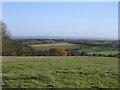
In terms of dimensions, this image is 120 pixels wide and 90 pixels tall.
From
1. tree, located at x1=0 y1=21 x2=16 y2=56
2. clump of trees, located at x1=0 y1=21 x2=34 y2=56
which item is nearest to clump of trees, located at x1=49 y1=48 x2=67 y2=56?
clump of trees, located at x1=0 y1=21 x2=34 y2=56

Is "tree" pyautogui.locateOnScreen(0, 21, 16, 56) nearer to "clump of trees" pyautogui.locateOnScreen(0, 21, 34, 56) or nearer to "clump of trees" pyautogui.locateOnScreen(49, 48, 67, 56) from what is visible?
"clump of trees" pyautogui.locateOnScreen(0, 21, 34, 56)

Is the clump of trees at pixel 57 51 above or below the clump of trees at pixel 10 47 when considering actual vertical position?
below

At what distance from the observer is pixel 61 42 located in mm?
55406

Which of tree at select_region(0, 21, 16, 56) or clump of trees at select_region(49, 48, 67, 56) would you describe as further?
clump of trees at select_region(49, 48, 67, 56)

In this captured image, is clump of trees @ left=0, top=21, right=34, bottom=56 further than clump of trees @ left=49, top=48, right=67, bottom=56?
No

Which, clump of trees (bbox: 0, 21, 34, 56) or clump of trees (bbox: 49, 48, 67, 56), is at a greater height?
clump of trees (bbox: 0, 21, 34, 56)

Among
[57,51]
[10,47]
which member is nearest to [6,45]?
[10,47]

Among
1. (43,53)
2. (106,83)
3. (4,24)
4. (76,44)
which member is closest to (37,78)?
(106,83)

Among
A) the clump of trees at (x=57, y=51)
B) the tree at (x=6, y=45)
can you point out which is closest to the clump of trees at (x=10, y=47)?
the tree at (x=6, y=45)

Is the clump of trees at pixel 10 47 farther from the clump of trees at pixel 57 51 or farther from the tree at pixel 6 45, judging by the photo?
the clump of trees at pixel 57 51

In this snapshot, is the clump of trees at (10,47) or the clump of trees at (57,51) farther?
the clump of trees at (57,51)

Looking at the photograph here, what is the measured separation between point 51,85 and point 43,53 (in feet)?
121

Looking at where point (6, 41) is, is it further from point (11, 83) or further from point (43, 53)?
point (11, 83)

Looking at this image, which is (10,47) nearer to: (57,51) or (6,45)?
Result: (6,45)
